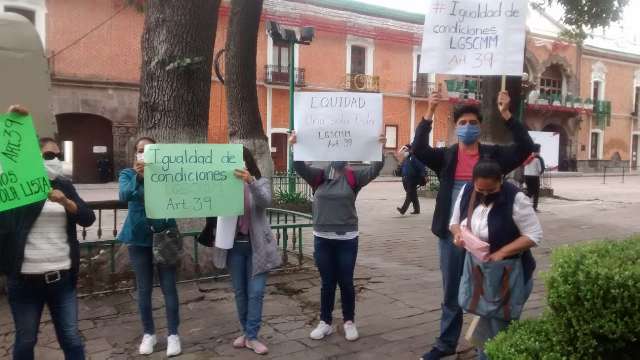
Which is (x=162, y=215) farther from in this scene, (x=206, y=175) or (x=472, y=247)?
(x=472, y=247)

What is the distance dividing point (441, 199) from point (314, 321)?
1813 millimetres

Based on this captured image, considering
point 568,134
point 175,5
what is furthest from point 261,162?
point 568,134

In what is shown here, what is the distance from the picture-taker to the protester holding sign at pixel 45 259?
3.22 metres

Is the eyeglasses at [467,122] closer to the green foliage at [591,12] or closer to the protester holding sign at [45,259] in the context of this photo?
the protester holding sign at [45,259]

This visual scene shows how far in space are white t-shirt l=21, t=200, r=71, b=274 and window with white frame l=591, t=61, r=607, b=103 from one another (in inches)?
1634

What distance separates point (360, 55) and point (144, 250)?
27.4 metres

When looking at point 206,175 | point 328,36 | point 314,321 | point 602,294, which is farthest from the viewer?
point 328,36

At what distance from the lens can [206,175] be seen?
4188 millimetres

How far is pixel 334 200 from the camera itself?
4340mm

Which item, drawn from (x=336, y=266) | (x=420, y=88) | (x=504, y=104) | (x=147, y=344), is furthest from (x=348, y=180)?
(x=420, y=88)

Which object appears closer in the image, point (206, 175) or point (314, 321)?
point (206, 175)

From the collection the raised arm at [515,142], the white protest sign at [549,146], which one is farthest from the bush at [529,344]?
the white protest sign at [549,146]

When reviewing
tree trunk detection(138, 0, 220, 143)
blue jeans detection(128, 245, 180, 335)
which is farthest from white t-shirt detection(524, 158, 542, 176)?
blue jeans detection(128, 245, 180, 335)

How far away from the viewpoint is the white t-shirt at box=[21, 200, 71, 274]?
3238 millimetres
